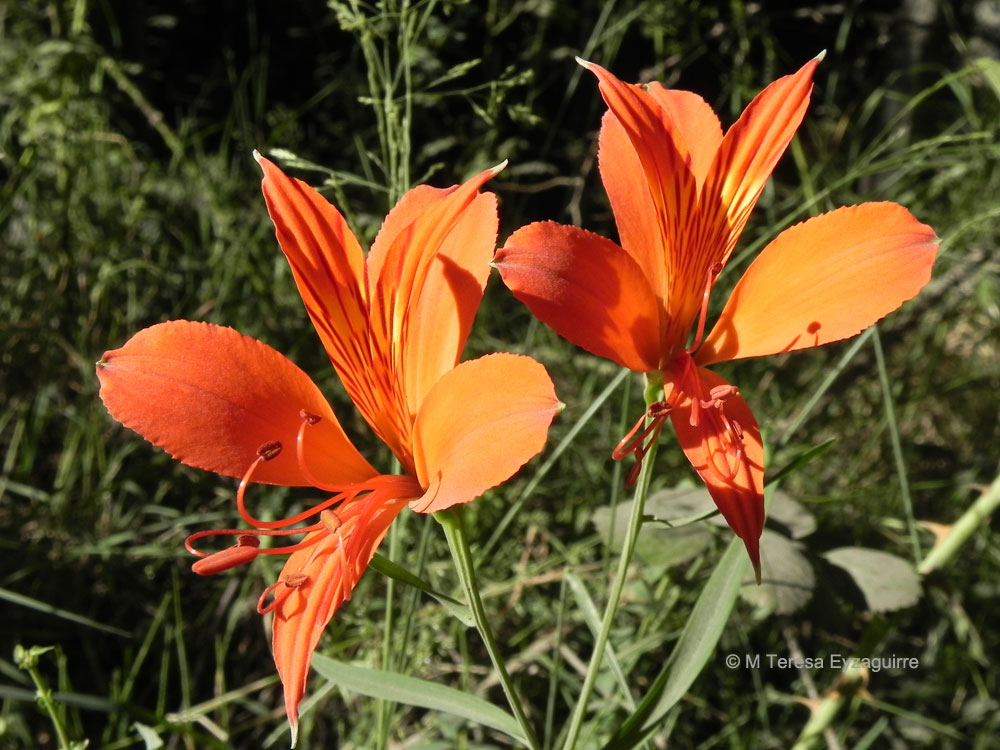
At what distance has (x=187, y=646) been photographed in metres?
2.09

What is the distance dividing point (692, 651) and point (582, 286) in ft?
1.70

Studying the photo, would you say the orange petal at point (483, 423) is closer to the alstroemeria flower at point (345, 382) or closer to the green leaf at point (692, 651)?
the alstroemeria flower at point (345, 382)

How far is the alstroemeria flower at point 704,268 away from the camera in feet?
3.10

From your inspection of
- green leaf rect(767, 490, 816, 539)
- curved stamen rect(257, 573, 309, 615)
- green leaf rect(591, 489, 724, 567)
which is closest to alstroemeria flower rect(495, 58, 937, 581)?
curved stamen rect(257, 573, 309, 615)

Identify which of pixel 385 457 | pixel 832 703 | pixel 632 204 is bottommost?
pixel 832 703

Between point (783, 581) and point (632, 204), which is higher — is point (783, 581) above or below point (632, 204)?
below

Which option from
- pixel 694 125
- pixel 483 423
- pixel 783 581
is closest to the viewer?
pixel 483 423

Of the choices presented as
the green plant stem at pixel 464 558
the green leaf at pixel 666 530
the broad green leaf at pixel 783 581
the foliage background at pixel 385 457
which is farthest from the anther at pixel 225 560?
the broad green leaf at pixel 783 581

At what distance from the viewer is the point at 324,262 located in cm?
104

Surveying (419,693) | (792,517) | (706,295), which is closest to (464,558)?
(419,693)

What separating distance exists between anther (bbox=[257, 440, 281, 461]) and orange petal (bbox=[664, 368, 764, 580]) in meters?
0.44

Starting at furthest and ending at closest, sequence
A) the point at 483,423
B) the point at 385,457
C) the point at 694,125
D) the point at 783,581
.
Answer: the point at 385,457, the point at 783,581, the point at 694,125, the point at 483,423

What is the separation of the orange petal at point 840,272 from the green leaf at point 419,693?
0.55m

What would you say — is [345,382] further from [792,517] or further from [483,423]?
[792,517]
